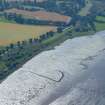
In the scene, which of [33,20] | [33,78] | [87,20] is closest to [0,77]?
[33,78]

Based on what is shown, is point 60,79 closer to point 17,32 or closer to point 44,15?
point 17,32

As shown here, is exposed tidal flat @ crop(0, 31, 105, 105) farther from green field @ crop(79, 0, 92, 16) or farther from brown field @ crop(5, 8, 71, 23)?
green field @ crop(79, 0, 92, 16)

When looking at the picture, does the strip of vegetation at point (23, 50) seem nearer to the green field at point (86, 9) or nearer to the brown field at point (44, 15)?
the brown field at point (44, 15)

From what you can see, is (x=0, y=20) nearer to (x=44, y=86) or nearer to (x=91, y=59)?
(x=91, y=59)

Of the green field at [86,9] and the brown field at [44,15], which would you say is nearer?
the brown field at [44,15]

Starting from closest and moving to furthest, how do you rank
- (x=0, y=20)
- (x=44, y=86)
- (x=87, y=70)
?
1. (x=44, y=86)
2. (x=87, y=70)
3. (x=0, y=20)

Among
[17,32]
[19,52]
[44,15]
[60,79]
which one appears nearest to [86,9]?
[44,15]

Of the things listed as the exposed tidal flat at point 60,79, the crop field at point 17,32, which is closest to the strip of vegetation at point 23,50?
the exposed tidal flat at point 60,79

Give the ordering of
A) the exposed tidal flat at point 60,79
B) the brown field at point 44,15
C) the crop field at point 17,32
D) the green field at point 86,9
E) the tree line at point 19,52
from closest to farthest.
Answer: the exposed tidal flat at point 60,79, the tree line at point 19,52, the crop field at point 17,32, the brown field at point 44,15, the green field at point 86,9
